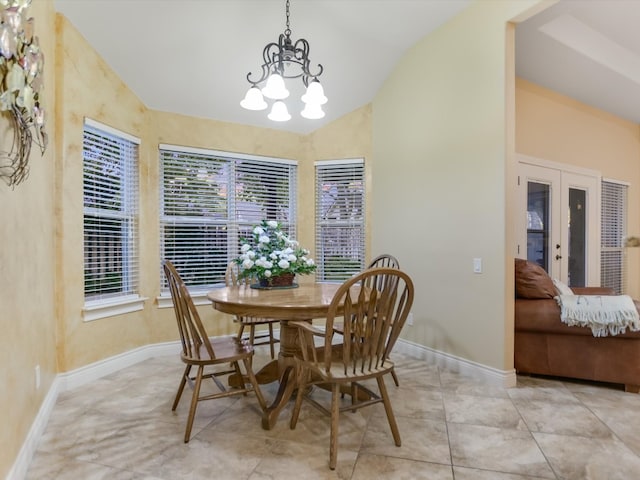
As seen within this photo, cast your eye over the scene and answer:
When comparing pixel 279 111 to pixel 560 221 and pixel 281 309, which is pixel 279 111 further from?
pixel 560 221

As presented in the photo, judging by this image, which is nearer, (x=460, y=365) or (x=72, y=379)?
(x=72, y=379)

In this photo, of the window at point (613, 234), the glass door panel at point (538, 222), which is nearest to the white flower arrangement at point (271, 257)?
the glass door panel at point (538, 222)

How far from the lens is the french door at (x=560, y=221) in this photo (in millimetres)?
4086

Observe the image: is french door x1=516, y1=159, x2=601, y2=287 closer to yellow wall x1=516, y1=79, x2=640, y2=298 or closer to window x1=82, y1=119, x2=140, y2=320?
yellow wall x1=516, y1=79, x2=640, y2=298

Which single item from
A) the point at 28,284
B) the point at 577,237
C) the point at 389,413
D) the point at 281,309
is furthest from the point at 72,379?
the point at 577,237

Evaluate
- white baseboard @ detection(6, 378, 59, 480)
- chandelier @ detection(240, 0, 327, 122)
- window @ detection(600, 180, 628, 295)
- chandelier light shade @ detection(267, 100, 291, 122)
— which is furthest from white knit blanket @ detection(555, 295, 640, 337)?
white baseboard @ detection(6, 378, 59, 480)

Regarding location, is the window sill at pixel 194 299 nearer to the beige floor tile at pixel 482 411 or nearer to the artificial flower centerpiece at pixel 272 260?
the artificial flower centerpiece at pixel 272 260

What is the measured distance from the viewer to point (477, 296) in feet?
9.67

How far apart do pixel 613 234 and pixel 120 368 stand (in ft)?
21.5

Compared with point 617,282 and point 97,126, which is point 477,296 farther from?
point 617,282

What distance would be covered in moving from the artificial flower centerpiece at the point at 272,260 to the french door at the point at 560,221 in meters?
2.70

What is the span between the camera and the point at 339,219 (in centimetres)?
435

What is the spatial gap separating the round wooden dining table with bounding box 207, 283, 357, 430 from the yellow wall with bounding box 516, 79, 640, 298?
319 centimetres

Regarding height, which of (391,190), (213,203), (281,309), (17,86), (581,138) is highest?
(581,138)
